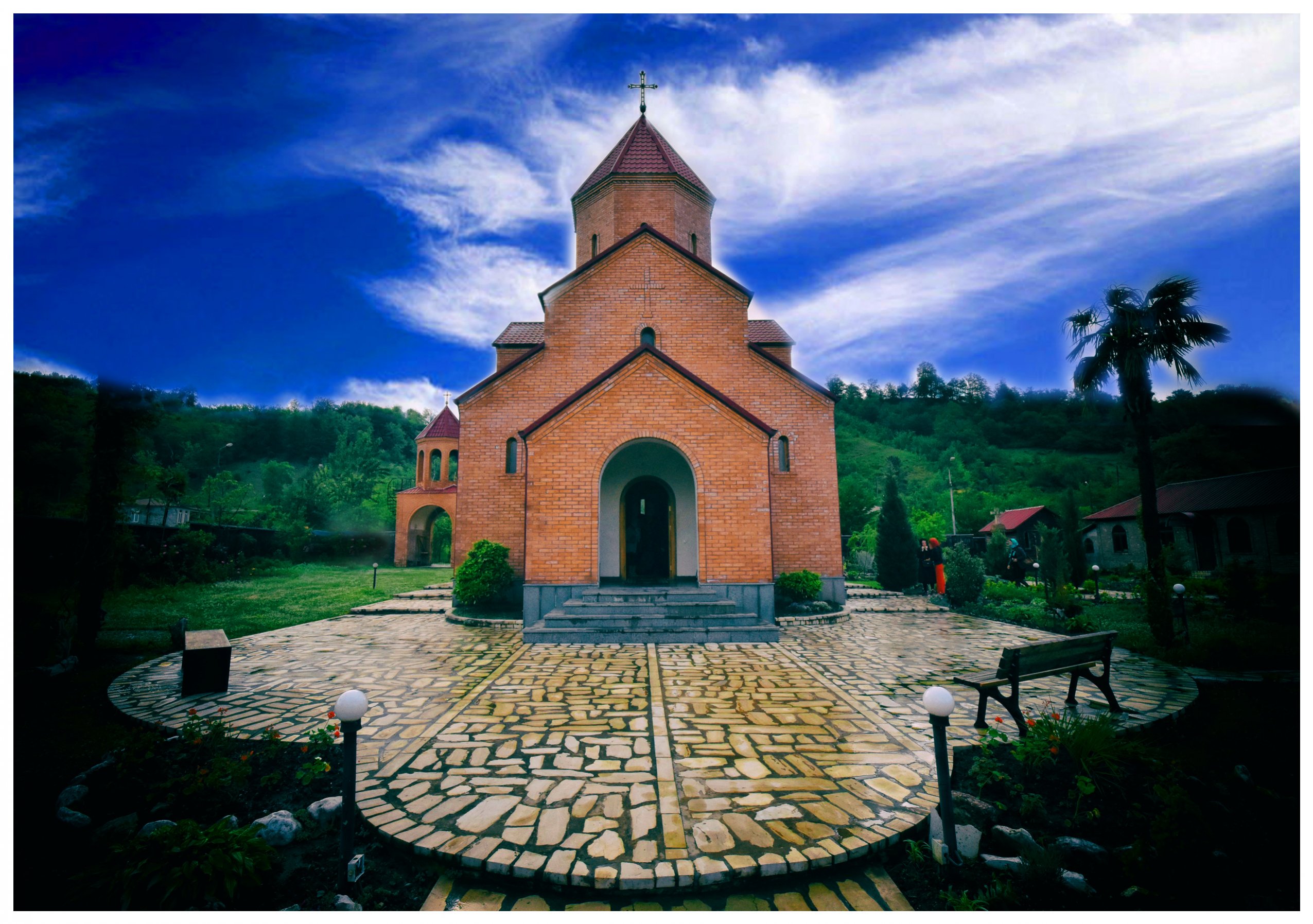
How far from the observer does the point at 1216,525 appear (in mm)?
17031

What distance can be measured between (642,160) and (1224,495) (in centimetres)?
1938

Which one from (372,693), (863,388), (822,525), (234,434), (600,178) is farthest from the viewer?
(863,388)

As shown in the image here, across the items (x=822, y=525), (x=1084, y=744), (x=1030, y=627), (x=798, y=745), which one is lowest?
(x=1030, y=627)

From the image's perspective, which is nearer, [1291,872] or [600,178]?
[1291,872]

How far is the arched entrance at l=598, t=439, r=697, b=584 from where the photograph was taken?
12328 mm

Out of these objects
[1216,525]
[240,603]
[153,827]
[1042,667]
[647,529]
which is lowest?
[240,603]

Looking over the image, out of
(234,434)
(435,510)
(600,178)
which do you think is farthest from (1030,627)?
(234,434)

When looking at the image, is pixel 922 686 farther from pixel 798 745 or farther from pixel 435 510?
pixel 435 510

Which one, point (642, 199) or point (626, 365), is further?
point (642, 199)

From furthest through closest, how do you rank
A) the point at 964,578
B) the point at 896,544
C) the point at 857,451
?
1. the point at 857,451
2. the point at 896,544
3. the point at 964,578

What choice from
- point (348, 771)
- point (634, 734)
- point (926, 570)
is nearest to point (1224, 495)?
point (926, 570)

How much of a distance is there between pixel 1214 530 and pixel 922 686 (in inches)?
728

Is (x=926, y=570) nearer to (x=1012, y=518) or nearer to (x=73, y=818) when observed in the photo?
(x=73, y=818)

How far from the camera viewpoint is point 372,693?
20.4ft
